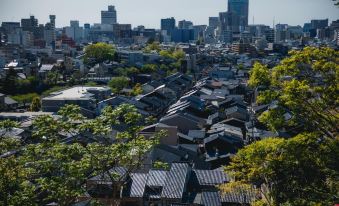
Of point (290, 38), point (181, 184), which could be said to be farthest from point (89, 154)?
point (290, 38)

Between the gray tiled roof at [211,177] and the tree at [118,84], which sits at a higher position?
the tree at [118,84]

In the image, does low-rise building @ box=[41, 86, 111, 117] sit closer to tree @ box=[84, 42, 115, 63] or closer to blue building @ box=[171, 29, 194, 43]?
tree @ box=[84, 42, 115, 63]

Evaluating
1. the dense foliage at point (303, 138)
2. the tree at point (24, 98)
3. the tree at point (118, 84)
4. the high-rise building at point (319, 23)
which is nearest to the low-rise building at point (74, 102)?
the tree at point (24, 98)

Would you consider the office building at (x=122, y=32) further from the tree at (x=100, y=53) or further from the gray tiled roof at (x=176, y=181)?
the gray tiled roof at (x=176, y=181)

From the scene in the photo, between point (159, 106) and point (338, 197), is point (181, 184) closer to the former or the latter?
point (338, 197)

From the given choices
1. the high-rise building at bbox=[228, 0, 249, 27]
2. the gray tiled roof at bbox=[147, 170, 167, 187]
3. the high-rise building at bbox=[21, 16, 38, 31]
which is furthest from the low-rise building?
the high-rise building at bbox=[228, 0, 249, 27]

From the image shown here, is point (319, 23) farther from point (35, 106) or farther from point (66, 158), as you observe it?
point (66, 158)
